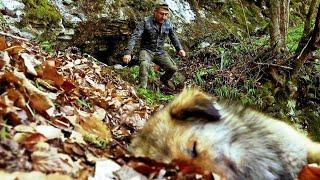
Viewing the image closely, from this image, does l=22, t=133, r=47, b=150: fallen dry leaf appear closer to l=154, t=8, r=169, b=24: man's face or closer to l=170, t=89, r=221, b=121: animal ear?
l=170, t=89, r=221, b=121: animal ear

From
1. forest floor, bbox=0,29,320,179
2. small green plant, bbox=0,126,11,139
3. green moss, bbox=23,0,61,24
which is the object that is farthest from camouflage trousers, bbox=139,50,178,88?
small green plant, bbox=0,126,11,139

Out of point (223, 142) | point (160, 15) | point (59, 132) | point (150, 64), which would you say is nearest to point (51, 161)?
Result: point (59, 132)

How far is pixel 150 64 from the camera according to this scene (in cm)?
1183

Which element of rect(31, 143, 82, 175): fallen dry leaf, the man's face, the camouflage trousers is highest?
the man's face

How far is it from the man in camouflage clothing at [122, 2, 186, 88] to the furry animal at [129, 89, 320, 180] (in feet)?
24.6

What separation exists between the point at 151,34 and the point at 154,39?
14cm

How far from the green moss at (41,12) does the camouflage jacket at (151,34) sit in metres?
1.94

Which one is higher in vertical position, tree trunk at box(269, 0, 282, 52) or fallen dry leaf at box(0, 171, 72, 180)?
tree trunk at box(269, 0, 282, 52)

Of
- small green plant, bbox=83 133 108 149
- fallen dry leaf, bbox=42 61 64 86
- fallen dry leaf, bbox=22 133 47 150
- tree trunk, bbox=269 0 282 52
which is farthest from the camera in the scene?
tree trunk, bbox=269 0 282 52

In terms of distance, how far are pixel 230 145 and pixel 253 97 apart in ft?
25.3

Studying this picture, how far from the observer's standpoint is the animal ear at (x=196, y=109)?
3516 millimetres

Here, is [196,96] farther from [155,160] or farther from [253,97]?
[253,97]

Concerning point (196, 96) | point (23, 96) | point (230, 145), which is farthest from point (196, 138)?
point (23, 96)

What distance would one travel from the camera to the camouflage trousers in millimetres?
11414
